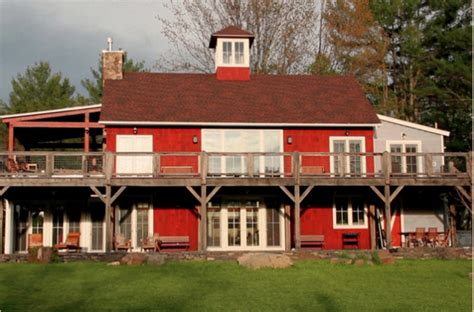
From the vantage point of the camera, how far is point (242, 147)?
2498 centimetres

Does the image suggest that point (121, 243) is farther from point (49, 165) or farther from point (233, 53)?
point (233, 53)

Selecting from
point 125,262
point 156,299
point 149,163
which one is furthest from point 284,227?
point 156,299

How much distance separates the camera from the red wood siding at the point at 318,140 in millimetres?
25375

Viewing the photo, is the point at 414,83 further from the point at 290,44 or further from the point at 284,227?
the point at 284,227

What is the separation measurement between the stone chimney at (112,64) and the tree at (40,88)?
17.9m

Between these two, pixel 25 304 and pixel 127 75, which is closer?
pixel 25 304

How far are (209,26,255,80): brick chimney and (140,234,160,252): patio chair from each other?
813 centimetres

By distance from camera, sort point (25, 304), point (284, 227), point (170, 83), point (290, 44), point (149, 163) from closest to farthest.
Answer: point (25, 304) < point (149, 163) < point (284, 227) < point (170, 83) < point (290, 44)

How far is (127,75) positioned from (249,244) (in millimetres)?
8815

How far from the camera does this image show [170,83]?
2812cm

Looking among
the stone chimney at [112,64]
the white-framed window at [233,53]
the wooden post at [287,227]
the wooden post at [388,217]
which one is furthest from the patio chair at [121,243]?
the white-framed window at [233,53]

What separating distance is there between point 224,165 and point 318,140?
12.7 ft

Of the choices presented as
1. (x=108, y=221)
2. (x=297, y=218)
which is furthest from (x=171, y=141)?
(x=297, y=218)

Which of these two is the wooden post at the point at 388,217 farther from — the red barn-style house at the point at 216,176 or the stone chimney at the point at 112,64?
the stone chimney at the point at 112,64
